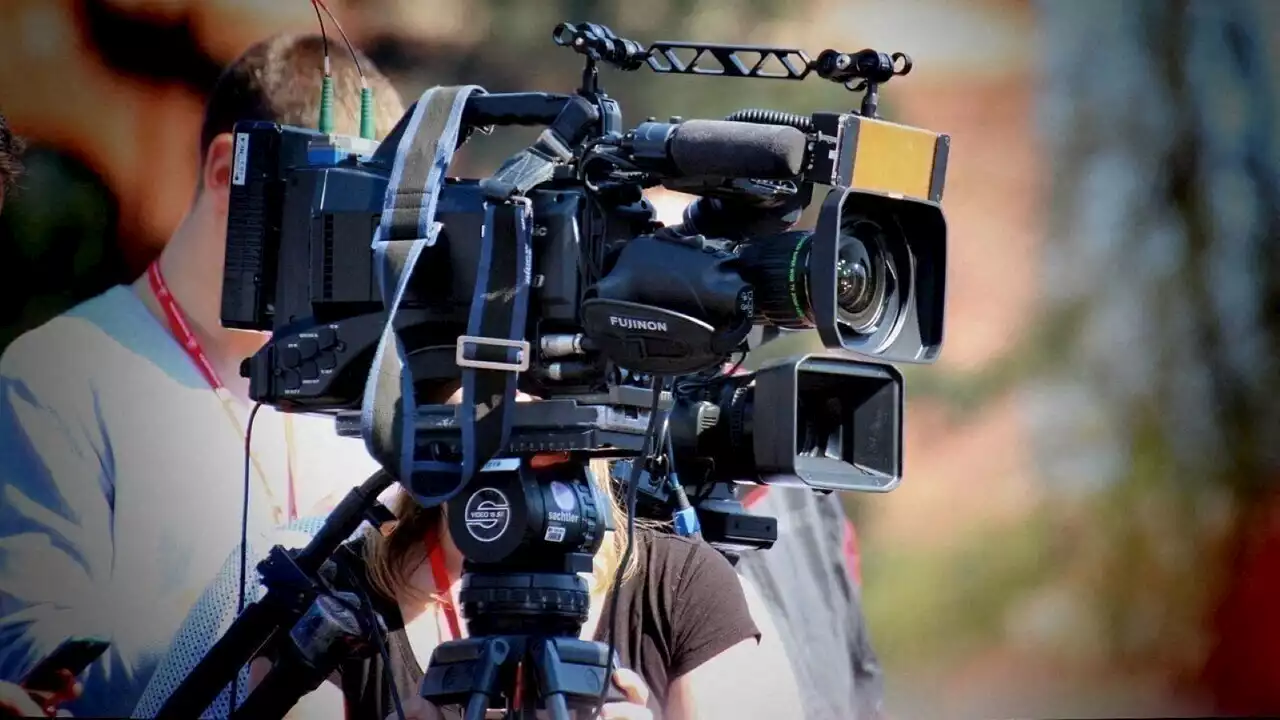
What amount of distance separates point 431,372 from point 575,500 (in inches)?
7.2

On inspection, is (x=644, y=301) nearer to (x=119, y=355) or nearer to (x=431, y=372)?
(x=431, y=372)

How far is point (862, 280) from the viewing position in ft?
5.14

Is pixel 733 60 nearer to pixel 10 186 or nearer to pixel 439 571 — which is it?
pixel 439 571

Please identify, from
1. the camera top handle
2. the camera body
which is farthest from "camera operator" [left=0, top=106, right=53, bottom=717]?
the camera top handle

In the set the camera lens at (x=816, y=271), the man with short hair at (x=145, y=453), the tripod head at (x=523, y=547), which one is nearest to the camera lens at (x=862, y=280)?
the camera lens at (x=816, y=271)

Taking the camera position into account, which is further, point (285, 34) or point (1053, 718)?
point (1053, 718)

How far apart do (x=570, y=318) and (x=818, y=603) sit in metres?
1.29

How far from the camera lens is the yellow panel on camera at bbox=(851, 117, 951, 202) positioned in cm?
151

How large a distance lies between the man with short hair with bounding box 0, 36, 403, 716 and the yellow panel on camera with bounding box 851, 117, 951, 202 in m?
1.02

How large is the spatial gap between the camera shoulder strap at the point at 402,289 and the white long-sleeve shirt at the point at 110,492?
0.79 m

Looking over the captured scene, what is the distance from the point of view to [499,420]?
1604 mm

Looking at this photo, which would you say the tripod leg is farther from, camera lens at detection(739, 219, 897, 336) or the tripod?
camera lens at detection(739, 219, 897, 336)

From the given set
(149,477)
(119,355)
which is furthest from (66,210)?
(149,477)

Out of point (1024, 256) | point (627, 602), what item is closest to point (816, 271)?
point (627, 602)
